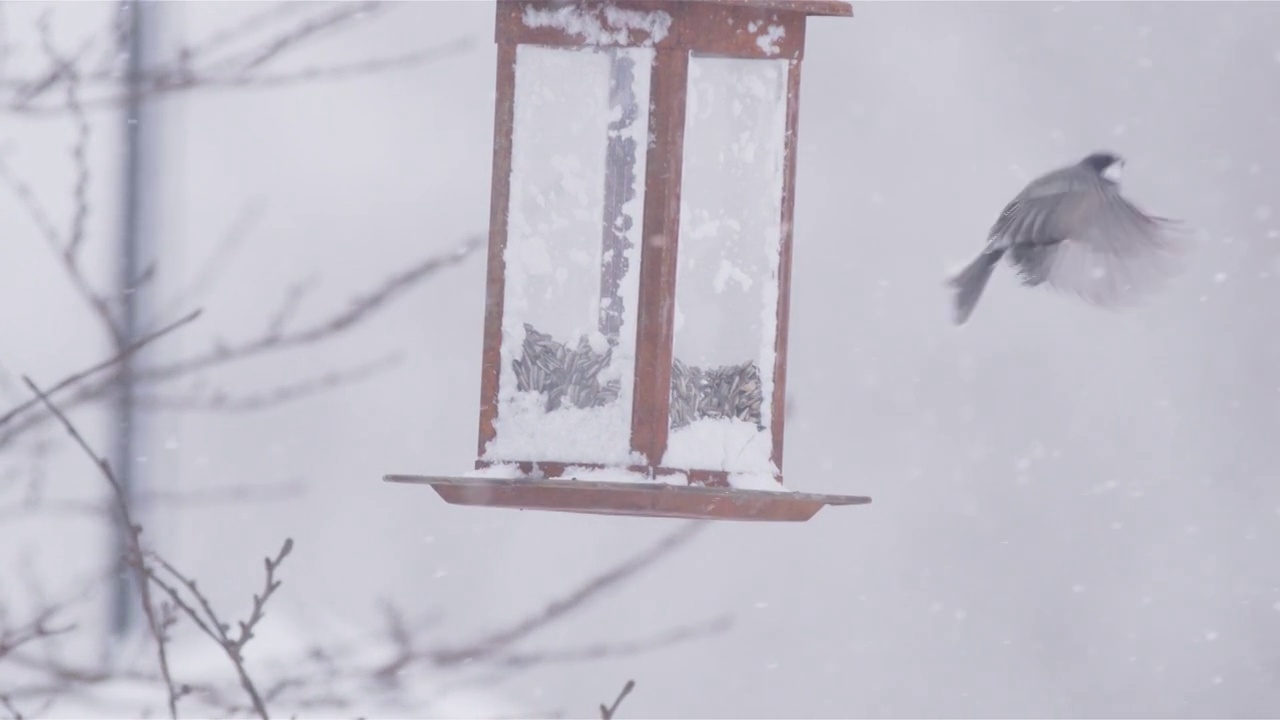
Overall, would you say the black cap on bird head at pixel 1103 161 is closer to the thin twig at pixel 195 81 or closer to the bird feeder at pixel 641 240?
the bird feeder at pixel 641 240

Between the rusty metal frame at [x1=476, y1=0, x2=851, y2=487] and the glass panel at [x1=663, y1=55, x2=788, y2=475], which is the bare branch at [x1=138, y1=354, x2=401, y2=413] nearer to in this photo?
the rusty metal frame at [x1=476, y1=0, x2=851, y2=487]

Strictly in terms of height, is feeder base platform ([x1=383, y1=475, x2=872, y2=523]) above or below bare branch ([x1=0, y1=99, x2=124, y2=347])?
below

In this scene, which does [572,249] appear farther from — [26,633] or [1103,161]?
[26,633]

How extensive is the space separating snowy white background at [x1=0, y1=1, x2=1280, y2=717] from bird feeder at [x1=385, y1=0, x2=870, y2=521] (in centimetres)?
413

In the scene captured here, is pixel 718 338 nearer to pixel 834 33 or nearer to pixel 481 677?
pixel 481 677

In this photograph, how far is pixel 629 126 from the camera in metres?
2.95

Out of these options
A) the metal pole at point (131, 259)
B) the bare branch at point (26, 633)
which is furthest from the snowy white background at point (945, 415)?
the bare branch at point (26, 633)

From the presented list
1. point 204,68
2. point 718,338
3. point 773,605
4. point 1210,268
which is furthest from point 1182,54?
point 204,68

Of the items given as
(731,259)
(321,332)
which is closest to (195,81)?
(321,332)

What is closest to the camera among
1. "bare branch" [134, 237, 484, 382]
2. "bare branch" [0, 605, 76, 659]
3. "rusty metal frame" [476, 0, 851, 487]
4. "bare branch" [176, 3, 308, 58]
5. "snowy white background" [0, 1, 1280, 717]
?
"bare branch" [0, 605, 76, 659]

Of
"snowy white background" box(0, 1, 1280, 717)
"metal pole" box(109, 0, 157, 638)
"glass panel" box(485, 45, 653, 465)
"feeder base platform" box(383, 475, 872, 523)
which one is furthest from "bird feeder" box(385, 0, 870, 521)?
"snowy white background" box(0, 1, 1280, 717)

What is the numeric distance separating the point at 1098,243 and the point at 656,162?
3.19 feet

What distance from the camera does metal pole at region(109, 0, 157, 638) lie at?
7.04 feet

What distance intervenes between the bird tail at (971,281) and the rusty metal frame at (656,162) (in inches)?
32.0
